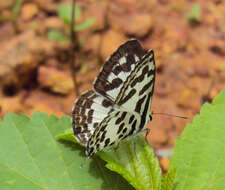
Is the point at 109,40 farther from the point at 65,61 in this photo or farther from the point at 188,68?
the point at 188,68

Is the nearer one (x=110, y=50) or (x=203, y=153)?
(x=203, y=153)

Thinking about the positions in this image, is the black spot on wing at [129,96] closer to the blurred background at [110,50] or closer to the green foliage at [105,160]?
the green foliage at [105,160]

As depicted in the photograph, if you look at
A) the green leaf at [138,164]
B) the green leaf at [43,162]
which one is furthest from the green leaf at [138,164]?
the green leaf at [43,162]

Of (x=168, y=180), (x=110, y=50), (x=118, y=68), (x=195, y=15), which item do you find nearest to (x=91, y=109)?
(x=118, y=68)

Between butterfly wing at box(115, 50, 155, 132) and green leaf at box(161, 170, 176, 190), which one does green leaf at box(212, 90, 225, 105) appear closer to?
butterfly wing at box(115, 50, 155, 132)

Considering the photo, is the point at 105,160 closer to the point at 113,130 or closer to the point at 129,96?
the point at 113,130
